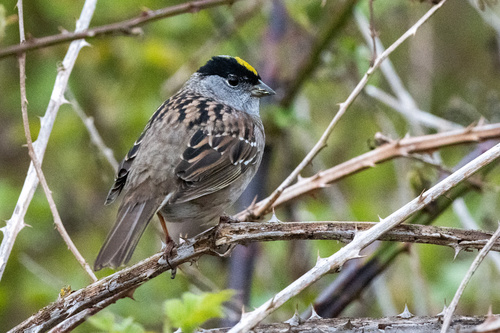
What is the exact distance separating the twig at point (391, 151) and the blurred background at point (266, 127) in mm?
673

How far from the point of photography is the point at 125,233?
108 inches

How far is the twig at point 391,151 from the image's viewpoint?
9.66 feet

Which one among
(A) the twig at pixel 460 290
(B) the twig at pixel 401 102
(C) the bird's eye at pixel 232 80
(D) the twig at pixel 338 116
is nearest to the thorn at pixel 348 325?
(A) the twig at pixel 460 290

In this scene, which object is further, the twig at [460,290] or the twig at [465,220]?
the twig at [465,220]

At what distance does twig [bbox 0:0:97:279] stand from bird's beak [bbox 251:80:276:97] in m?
1.30

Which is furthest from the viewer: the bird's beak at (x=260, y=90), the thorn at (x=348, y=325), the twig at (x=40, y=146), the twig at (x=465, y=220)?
the bird's beak at (x=260, y=90)

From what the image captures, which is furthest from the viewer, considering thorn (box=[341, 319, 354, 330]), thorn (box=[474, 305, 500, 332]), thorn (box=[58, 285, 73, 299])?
thorn (box=[58, 285, 73, 299])

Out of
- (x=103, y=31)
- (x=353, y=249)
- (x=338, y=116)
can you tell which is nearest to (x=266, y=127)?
(x=338, y=116)

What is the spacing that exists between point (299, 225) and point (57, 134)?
3.06 metres

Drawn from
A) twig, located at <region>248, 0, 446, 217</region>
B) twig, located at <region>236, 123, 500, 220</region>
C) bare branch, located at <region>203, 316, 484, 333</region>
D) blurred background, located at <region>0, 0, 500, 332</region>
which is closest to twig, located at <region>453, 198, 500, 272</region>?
blurred background, located at <region>0, 0, 500, 332</region>

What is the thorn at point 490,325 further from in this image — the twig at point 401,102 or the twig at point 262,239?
the twig at point 401,102

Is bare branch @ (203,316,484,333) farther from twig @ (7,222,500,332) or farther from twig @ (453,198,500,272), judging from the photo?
twig @ (453,198,500,272)

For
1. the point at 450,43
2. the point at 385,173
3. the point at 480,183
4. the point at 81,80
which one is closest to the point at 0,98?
the point at 81,80

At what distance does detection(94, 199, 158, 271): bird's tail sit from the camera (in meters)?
2.57
